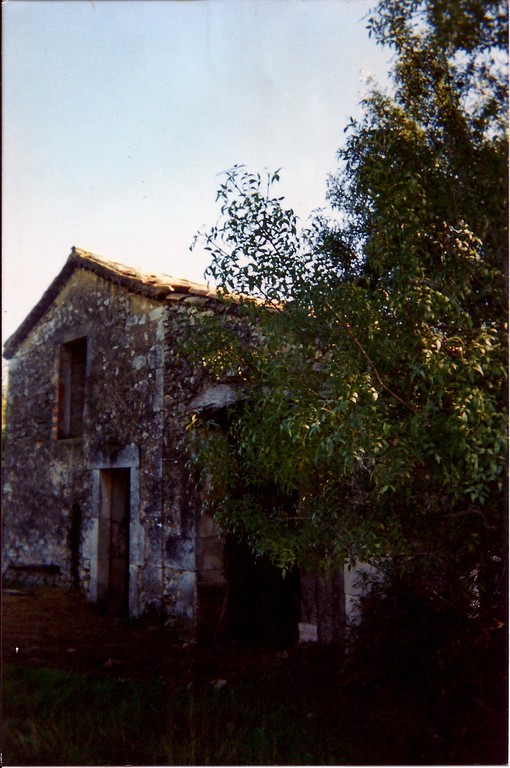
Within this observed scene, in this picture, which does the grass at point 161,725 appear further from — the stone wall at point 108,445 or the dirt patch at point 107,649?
the stone wall at point 108,445

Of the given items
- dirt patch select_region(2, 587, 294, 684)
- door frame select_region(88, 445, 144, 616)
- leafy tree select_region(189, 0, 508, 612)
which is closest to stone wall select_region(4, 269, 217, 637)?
door frame select_region(88, 445, 144, 616)

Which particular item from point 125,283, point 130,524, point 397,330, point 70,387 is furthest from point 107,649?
point 397,330

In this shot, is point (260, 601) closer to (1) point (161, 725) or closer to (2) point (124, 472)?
(1) point (161, 725)

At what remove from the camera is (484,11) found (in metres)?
2.84

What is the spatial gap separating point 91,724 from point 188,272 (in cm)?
264

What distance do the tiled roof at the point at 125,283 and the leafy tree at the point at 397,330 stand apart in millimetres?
1456

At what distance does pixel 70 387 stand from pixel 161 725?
15.6ft

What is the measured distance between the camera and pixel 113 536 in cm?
729

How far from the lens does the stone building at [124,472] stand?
221 inches

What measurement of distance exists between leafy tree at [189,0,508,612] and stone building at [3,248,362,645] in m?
0.81

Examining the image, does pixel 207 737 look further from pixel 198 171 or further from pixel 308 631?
pixel 198 171

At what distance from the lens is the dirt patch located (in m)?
4.74

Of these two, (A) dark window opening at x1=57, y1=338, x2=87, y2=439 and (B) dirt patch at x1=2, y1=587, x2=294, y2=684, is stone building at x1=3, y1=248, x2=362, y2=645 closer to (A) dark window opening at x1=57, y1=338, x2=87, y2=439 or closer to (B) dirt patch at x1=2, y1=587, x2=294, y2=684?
(A) dark window opening at x1=57, y1=338, x2=87, y2=439

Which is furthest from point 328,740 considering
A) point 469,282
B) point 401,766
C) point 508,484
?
point 469,282
